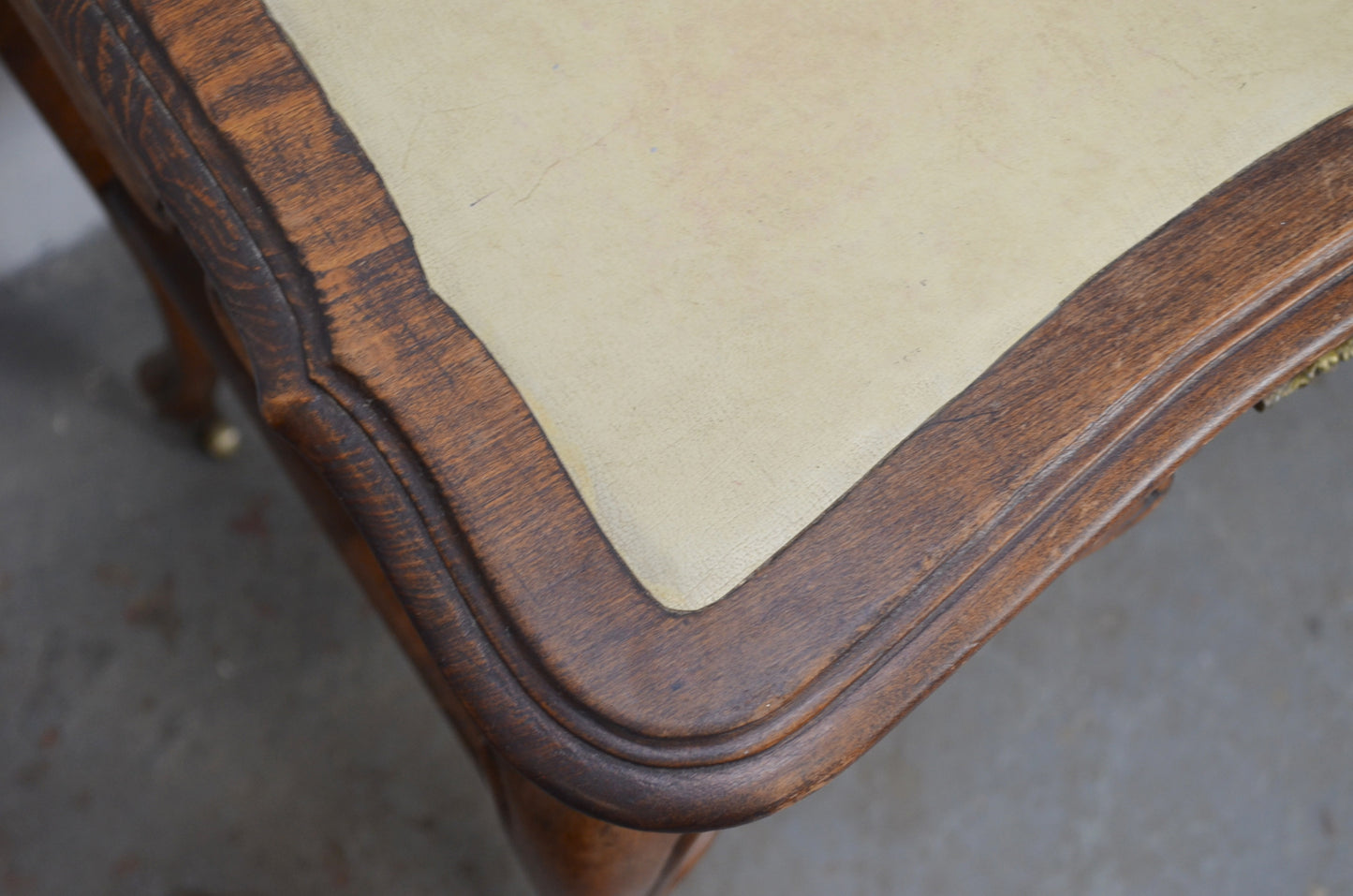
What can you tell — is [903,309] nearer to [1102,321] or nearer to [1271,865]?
[1102,321]

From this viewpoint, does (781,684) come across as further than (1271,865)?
No

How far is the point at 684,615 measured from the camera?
1.11ft

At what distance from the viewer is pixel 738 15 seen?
412 millimetres

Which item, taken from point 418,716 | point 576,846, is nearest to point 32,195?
point 418,716

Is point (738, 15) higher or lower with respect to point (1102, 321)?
higher

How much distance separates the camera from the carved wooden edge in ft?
1.10

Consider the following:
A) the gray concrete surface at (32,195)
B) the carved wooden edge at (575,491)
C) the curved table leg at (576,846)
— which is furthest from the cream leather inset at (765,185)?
the gray concrete surface at (32,195)

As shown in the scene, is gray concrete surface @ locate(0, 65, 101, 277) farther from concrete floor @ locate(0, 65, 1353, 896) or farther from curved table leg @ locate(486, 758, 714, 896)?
curved table leg @ locate(486, 758, 714, 896)

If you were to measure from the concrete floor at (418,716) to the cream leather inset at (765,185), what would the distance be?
640mm

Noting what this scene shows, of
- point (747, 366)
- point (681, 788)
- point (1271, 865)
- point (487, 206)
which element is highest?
point (487, 206)

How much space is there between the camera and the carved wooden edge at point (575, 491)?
34 centimetres

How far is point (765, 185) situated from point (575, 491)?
0.14 meters

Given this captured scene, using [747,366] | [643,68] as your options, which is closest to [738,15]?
[643,68]

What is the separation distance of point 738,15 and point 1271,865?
894 millimetres
